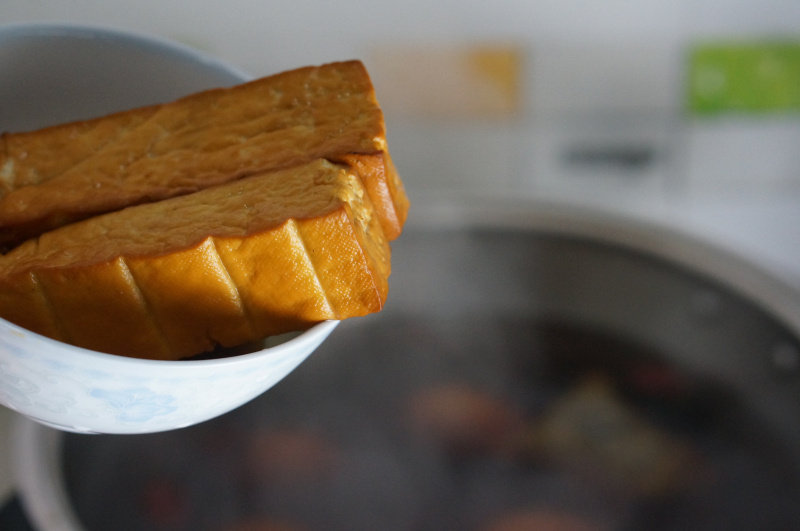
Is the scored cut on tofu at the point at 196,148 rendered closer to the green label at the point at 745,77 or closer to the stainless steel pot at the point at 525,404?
the stainless steel pot at the point at 525,404

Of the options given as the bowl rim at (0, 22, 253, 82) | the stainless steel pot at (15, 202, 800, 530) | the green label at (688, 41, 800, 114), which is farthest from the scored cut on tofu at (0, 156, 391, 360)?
the green label at (688, 41, 800, 114)

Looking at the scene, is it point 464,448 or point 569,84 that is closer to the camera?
point 464,448

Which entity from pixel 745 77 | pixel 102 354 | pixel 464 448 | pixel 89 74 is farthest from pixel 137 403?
pixel 745 77

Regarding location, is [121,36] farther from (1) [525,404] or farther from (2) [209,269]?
(1) [525,404]

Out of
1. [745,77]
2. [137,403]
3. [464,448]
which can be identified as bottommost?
[464,448]

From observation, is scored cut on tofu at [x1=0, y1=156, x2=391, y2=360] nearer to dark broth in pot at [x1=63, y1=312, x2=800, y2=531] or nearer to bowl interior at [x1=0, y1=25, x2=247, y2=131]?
bowl interior at [x1=0, y1=25, x2=247, y2=131]

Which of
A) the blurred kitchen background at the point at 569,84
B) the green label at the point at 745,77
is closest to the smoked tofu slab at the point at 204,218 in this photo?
the blurred kitchen background at the point at 569,84

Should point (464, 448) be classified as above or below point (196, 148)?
below

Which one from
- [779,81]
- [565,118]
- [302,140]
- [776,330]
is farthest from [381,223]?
[779,81]
